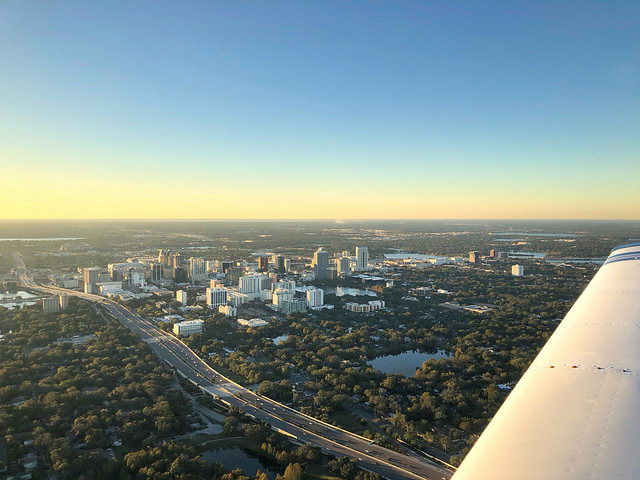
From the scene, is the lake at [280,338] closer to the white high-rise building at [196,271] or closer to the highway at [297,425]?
the highway at [297,425]

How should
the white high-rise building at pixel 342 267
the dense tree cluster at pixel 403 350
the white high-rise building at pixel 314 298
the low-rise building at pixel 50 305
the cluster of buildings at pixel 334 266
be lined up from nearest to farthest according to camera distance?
the dense tree cluster at pixel 403 350 < the low-rise building at pixel 50 305 < the white high-rise building at pixel 314 298 < the cluster of buildings at pixel 334 266 < the white high-rise building at pixel 342 267

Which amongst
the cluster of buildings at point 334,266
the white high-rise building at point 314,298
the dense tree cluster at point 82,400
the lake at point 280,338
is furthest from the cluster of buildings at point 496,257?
the dense tree cluster at point 82,400

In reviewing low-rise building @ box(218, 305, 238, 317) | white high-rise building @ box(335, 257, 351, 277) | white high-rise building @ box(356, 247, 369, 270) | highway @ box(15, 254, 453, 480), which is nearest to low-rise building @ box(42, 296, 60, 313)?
highway @ box(15, 254, 453, 480)

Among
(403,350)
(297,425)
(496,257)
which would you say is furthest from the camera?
(496,257)

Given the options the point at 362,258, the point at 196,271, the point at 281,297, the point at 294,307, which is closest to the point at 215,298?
the point at 281,297

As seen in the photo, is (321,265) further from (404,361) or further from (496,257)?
(496,257)

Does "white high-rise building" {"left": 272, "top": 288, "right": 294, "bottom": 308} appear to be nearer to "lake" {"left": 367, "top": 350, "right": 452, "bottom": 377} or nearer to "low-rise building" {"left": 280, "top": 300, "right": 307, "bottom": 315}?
"low-rise building" {"left": 280, "top": 300, "right": 307, "bottom": 315}

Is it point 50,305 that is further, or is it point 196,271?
point 196,271

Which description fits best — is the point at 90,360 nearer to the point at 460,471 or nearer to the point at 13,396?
the point at 13,396
